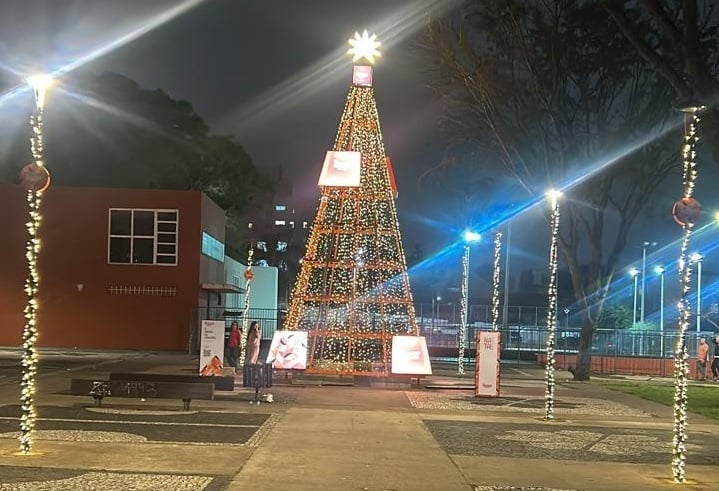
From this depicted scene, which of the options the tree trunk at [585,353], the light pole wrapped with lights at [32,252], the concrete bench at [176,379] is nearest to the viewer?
the light pole wrapped with lights at [32,252]

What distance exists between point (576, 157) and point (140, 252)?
20846mm

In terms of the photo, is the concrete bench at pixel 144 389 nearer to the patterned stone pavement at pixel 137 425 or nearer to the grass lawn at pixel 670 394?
the patterned stone pavement at pixel 137 425

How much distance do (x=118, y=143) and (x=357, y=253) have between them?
32.4m

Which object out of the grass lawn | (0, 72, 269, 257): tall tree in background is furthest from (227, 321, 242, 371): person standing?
(0, 72, 269, 257): tall tree in background

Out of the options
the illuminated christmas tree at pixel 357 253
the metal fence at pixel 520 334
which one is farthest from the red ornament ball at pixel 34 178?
the metal fence at pixel 520 334

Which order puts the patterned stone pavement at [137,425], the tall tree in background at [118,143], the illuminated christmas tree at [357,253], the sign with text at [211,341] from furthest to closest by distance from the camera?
the tall tree in background at [118,143] < the illuminated christmas tree at [357,253] < the sign with text at [211,341] < the patterned stone pavement at [137,425]

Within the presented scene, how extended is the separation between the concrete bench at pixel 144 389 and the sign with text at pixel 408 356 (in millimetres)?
7784

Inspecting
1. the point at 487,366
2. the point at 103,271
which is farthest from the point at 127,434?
the point at 103,271

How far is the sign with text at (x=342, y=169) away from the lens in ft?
73.8

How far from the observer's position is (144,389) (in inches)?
583

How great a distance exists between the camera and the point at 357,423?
1447 cm

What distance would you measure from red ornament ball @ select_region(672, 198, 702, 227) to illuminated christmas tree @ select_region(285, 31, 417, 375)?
1250 centimetres

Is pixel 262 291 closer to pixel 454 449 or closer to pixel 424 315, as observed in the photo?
pixel 424 315

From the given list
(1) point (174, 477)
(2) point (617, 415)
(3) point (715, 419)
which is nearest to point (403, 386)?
(2) point (617, 415)
